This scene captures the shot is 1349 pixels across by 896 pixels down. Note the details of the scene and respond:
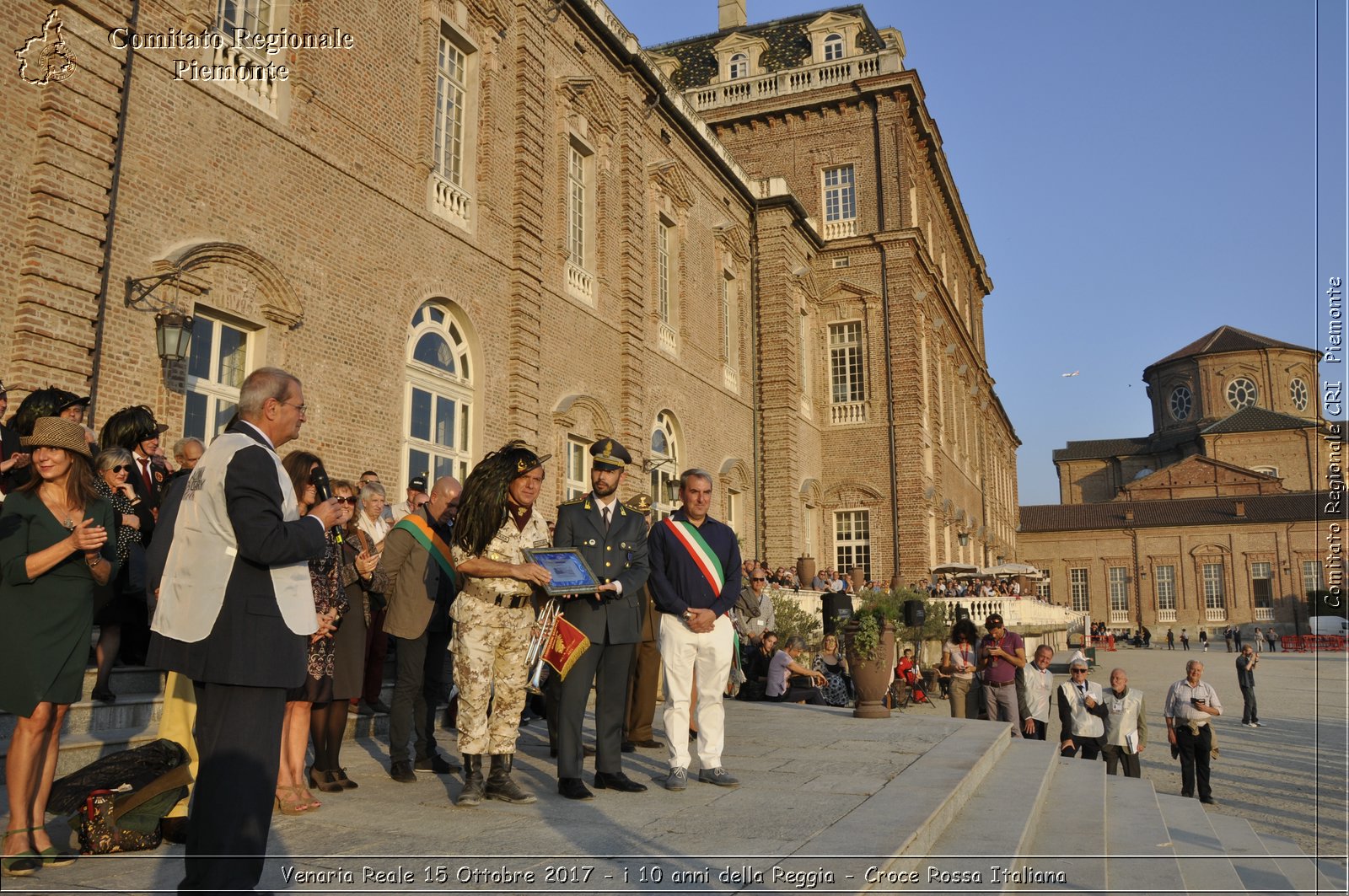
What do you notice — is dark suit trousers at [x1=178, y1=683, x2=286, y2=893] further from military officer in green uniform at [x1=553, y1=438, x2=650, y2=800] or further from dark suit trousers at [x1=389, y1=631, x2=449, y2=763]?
dark suit trousers at [x1=389, y1=631, x2=449, y2=763]

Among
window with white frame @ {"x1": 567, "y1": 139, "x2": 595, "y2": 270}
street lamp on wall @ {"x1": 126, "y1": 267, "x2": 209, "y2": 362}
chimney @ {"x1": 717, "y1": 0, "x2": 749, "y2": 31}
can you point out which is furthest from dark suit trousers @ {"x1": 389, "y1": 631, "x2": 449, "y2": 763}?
chimney @ {"x1": 717, "y1": 0, "x2": 749, "y2": 31}

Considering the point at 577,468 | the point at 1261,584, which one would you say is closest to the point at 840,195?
the point at 577,468

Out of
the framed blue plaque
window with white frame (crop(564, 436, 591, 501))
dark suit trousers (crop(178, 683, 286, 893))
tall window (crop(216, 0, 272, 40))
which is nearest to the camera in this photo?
dark suit trousers (crop(178, 683, 286, 893))

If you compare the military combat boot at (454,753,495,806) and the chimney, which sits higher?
the chimney

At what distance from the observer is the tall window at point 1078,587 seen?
233 ft

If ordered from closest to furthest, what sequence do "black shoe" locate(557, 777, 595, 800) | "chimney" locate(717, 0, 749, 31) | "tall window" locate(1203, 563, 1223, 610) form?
"black shoe" locate(557, 777, 595, 800) → "chimney" locate(717, 0, 749, 31) → "tall window" locate(1203, 563, 1223, 610)

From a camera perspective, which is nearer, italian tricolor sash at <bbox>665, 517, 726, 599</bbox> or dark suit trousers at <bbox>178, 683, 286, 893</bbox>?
dark suit trousers at <bbox>178, 683, 286, 893</bbox>

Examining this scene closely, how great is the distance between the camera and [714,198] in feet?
90.3

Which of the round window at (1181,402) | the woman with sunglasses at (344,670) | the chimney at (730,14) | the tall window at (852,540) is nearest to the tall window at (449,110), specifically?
the woman with sunglasses at (344,670)

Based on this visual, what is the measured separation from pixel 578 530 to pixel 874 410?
27.3 metres

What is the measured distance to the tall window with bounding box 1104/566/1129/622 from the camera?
226ft

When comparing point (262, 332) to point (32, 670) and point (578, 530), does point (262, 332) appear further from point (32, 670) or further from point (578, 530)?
point (32, 670)

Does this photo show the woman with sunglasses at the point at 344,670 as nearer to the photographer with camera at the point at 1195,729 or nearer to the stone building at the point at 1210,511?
the photographer with camera at the point at 1195,729

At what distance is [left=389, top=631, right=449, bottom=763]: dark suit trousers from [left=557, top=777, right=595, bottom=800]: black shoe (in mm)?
1174
